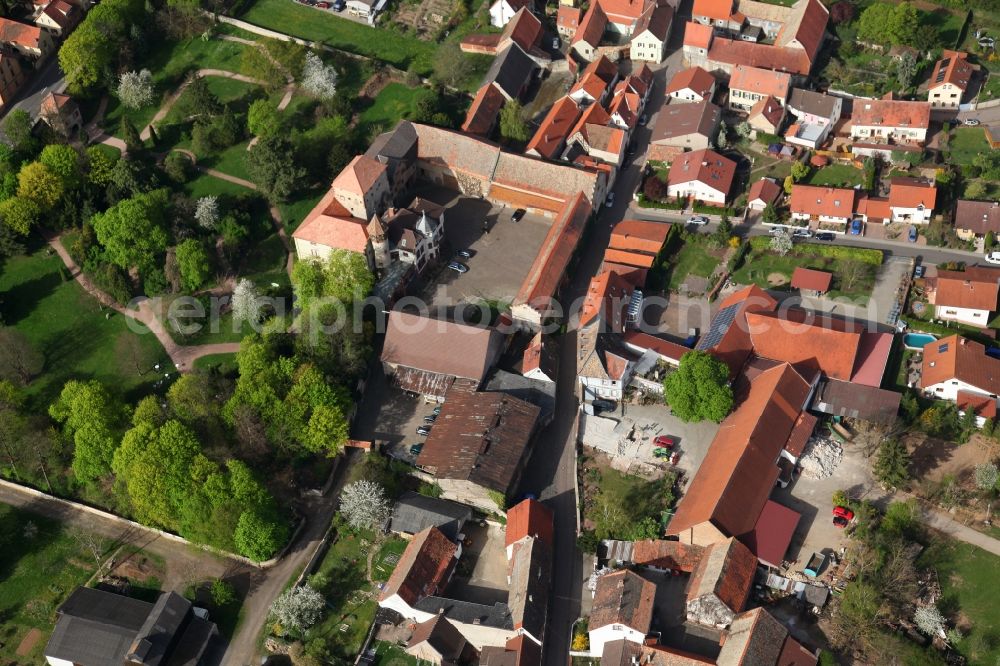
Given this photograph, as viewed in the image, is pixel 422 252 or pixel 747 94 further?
pixel 747 94

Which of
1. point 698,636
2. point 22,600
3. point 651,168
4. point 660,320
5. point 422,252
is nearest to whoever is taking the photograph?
point 698,636

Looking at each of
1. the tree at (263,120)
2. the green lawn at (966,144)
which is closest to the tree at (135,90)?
the tree at (263,120)

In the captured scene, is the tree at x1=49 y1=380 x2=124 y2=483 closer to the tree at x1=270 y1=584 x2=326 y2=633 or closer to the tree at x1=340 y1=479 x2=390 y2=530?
the tree at x1=340 y1=479 x2=390 y2=530

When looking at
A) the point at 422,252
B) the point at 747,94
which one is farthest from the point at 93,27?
the point at 747,94

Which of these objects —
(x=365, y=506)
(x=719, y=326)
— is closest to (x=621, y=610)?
(x=365, y=506)

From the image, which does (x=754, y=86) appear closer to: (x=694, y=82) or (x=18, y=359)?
(x=694, y=82)

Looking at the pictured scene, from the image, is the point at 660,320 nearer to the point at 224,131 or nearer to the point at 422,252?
the point at 422,252

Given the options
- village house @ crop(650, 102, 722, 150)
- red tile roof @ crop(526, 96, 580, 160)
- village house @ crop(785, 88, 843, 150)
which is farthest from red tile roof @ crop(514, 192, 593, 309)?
village house @ crop(785, 88, 843, 150)
